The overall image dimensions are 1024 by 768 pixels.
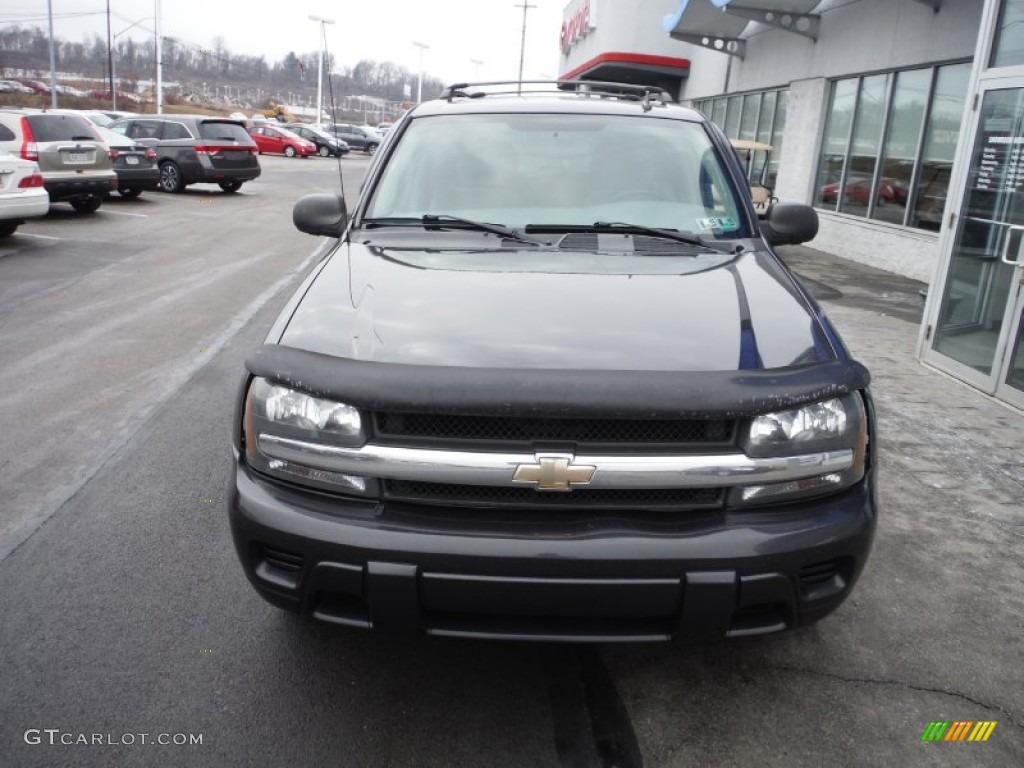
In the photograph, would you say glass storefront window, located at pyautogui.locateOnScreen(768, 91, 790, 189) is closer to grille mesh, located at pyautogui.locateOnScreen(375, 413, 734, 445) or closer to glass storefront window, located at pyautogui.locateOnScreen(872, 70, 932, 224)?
glass storefront window, located at pyautogui.locateOnScreen(872, 70, 932, 224)

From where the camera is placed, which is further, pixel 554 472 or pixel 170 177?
pixel 170 177

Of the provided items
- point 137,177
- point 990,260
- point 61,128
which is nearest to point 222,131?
point 137,177

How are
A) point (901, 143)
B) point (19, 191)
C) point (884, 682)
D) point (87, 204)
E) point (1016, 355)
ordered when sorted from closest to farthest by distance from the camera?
point (884, 682) < point (1016, 355) < point (19, 191) < point (901, 143) < point (87, 204)

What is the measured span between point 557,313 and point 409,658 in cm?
126

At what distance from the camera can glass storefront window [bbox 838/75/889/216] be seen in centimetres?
1416

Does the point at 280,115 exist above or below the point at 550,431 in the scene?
above

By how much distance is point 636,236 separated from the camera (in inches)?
134

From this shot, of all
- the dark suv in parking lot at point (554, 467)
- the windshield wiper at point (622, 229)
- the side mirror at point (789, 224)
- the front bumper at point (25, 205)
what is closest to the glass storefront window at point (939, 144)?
the side mirror at point (789, 224)

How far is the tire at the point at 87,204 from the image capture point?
1535 cm

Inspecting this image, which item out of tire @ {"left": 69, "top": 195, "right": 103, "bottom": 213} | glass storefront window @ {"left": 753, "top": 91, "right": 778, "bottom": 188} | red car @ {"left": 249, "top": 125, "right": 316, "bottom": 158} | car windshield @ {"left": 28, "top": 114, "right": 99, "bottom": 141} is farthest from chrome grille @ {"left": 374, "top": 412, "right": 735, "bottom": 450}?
red car @ {"left": 249, "top": 125, "right": 316, "bottom": 158}

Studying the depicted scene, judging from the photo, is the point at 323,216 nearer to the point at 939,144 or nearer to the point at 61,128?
the point at 939,144

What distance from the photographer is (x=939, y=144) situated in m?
12.2

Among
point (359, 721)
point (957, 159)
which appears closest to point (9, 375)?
point (359, 721)

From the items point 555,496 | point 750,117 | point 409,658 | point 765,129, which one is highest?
point 750,117
